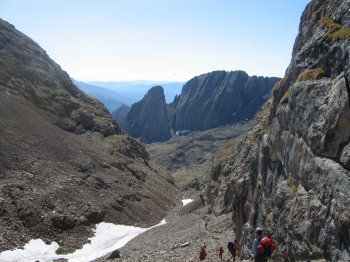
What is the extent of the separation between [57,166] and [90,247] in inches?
1190

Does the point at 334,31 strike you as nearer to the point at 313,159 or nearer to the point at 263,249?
the point at 313,159

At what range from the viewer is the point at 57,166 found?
93562 mm

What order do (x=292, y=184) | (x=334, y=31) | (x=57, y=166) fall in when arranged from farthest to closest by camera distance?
(x=57, y=166) → (x=334, y=31) → (x=292, y=184)

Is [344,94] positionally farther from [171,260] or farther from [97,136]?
[97,136]

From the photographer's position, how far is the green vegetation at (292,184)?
28.4 meters

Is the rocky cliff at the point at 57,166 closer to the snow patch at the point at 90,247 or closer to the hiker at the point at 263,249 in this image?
the snow patch at the point at 90,247

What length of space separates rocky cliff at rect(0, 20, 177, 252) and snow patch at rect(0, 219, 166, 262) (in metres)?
1.75

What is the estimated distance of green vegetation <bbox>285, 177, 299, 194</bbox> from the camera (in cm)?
2840

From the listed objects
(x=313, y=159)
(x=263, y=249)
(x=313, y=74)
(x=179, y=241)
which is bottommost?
(x=179, y=241)

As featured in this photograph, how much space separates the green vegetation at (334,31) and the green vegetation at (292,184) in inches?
450

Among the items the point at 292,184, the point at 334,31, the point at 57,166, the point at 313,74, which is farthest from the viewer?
the point at 57,166

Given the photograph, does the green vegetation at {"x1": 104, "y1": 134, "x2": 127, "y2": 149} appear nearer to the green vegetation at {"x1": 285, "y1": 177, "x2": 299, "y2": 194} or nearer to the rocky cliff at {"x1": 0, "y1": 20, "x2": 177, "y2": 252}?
the rocky cliff at {"x1": 0, "y1": 20, "x2": 177, "y2": 252}

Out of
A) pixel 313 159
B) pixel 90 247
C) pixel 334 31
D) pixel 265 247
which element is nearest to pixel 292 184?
pixel 313 159

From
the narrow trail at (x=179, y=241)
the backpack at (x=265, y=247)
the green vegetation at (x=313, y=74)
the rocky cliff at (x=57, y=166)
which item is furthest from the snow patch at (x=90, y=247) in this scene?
the green vegetation at (x=313, y=74)
